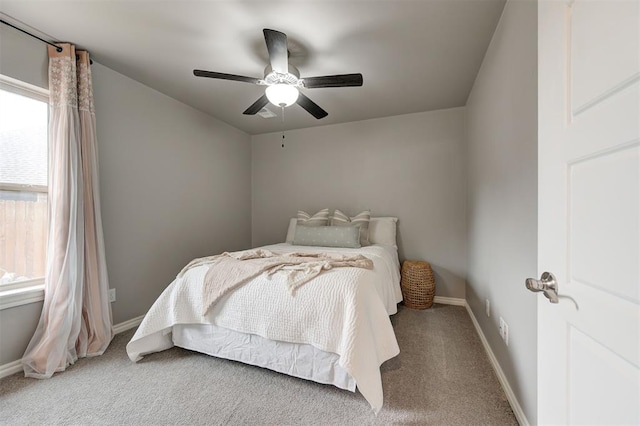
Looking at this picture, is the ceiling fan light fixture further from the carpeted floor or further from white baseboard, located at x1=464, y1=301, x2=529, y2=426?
white baseboard, located at x1=464, y1=301, x2=529, y2=426

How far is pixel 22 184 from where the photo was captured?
1.92 meters

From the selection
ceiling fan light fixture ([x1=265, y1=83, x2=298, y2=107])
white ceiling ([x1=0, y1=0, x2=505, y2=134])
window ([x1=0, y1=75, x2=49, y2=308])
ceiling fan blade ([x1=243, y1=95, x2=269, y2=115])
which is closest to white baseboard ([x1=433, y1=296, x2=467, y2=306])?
white ceiling ([x1=0, y1=0, x2=505, y2=134])

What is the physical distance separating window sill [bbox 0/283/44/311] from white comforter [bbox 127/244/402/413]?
0.77 metres

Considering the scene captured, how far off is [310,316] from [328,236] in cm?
152

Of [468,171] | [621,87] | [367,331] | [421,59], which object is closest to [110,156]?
[367,331]

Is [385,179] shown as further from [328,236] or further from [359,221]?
[328,236]

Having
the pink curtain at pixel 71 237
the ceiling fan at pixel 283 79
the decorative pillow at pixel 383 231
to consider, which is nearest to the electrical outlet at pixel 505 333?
the decorative pillow at pixel 383 231

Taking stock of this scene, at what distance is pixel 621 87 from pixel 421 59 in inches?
78.0

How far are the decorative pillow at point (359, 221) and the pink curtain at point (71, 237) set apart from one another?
242 centimetres

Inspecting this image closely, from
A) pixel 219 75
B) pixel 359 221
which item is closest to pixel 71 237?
pixel 219 75

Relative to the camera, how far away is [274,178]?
4160 millimetres

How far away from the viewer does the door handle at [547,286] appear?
0.74 m

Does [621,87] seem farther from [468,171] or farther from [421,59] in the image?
[468,171]

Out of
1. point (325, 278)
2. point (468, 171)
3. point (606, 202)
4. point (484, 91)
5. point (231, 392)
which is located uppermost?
point (484, 91)
